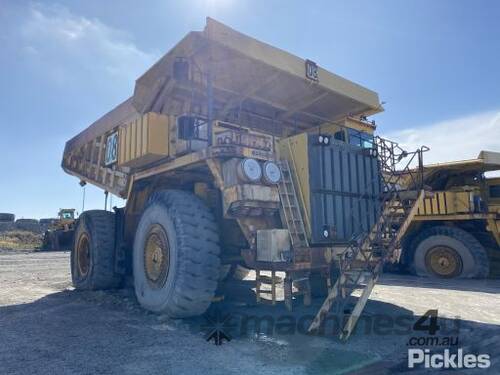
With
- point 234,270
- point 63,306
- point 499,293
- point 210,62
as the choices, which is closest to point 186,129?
point 210,62

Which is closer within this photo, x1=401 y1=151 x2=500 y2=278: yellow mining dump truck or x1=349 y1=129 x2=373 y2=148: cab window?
x1=349 y1=129 x2=373 y2=148: cab window

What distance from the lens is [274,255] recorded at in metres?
4.11

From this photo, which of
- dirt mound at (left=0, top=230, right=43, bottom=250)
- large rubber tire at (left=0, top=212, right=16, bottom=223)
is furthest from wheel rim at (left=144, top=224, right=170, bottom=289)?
large rubber tire at (left=0, top=212, right=16, bottom=223)

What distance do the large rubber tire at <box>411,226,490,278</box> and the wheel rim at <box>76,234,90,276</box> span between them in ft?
27.0

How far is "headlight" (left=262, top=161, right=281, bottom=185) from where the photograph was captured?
14.6ft

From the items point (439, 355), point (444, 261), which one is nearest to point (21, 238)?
point (444, 261)

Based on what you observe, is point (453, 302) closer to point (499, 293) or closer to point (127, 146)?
point (499, 293)

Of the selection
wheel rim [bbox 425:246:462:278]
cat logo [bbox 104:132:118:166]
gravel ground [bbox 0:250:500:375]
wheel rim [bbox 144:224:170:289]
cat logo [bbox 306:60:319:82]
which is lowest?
gravel ground [bbox 0:250:500:375]

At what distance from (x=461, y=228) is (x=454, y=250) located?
80 centimetres

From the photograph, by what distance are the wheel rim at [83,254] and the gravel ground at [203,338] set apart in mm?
677

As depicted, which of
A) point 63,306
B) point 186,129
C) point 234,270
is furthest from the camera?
point 234,270

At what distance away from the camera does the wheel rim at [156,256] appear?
15.5ft

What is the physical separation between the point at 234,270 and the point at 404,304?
338 cm

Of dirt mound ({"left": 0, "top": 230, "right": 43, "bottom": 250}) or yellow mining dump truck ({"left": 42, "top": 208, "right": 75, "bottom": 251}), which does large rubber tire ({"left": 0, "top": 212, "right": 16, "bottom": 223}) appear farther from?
yellow mining dump truck ({"left": 42, "top": 208, "right": 75, "bottom": 251})
